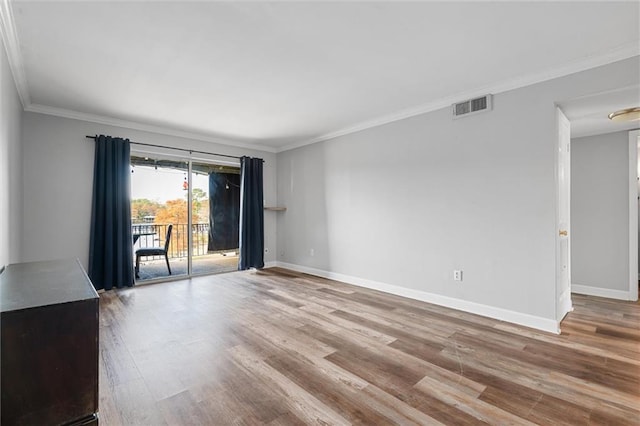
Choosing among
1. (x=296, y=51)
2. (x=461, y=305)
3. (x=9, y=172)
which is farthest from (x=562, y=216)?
(x=9, y=172)

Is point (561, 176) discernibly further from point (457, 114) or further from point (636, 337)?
point (636, 337)

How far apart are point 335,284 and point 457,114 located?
A: 301 centimetres

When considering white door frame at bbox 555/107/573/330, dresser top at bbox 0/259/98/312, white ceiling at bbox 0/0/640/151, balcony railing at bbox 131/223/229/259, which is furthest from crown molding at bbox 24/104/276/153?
white door frame at bbox 555/107/573/330

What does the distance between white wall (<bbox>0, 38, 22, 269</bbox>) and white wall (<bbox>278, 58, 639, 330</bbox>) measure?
3.96m

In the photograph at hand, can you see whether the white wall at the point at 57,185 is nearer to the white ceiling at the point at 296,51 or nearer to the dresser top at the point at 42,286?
the white ceiling at the point at 296,51

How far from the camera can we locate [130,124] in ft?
15.0

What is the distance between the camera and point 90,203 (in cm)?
428

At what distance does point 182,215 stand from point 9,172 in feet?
8.48

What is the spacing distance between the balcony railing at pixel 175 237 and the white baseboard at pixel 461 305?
2.60 m

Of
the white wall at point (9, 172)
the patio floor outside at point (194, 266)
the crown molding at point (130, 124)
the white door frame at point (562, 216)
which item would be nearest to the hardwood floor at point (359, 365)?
the white door frame at point (562, 216)

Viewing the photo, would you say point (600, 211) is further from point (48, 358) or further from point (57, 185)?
point (57, 185)

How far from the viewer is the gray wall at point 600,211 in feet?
13.1

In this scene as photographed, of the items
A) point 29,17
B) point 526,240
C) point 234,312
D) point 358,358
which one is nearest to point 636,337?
point 526,240

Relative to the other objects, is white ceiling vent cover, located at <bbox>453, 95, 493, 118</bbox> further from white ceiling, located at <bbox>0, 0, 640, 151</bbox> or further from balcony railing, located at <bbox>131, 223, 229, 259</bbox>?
balcony railing, located at <bbox>131, 223, 229, 259</bbox>
